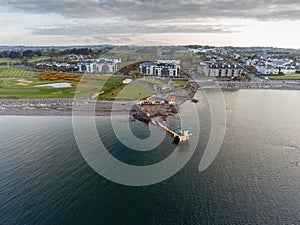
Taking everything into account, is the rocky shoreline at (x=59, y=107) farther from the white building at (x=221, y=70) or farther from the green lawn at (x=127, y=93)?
the white building at (x=221, y=70)

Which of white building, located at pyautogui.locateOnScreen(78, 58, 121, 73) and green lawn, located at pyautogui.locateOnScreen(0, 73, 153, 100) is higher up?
white building, located at pyautogui.locateOnScreen(78, 58, 121, 73)

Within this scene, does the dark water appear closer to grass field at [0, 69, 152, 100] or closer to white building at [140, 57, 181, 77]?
grass field at [0, 69, 152, 100]

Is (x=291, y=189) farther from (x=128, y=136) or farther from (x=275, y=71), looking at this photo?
(x=275, y=71)

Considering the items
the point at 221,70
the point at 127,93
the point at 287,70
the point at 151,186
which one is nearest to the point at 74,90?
the point at 127,93

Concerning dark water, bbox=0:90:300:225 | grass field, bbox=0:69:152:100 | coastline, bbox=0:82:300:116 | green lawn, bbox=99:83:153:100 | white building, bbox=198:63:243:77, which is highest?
white building, bbox=198:63:243:77

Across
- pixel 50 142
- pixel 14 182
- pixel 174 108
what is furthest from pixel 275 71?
pixel 14 182

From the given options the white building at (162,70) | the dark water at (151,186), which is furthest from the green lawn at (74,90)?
the dark water at (151,186)

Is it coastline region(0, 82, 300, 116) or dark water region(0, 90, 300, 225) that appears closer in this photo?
dark water region(0, 90, 300, 225)

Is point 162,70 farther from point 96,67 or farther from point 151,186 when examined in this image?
point 151,186

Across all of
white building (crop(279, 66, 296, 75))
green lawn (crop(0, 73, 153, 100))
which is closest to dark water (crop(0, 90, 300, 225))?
green lawn (crop(0, 73, 153, 100))
